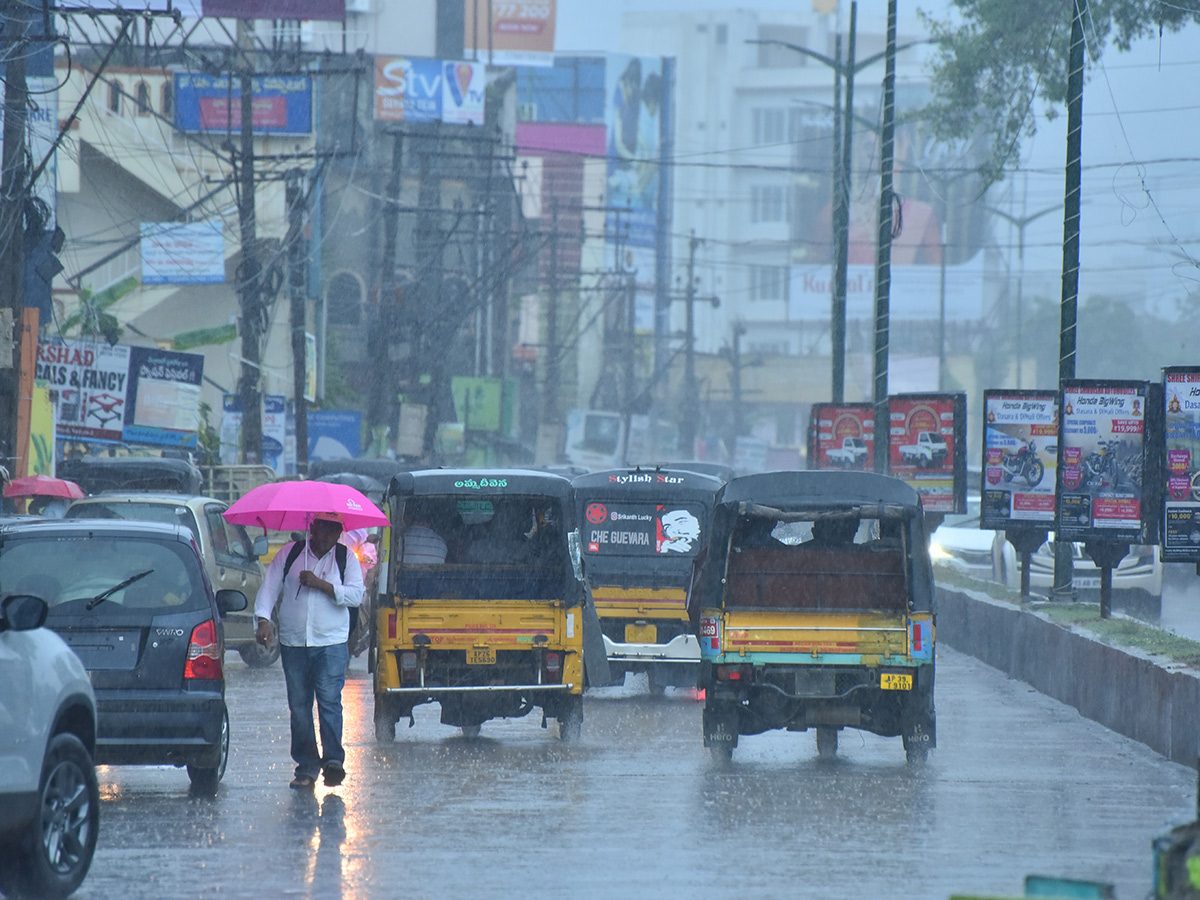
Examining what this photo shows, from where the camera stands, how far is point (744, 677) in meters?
12.4

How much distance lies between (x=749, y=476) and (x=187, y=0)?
23.8m

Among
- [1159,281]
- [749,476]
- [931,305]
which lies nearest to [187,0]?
[749,476]

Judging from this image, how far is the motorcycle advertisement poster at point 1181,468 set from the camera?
48.3ft

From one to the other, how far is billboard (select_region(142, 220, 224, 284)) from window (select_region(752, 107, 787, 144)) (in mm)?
118233

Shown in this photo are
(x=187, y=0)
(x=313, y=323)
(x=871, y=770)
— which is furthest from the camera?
(x=313, y=323)

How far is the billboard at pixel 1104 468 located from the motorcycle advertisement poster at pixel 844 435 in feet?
44.5

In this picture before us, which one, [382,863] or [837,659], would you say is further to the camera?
[837,659]

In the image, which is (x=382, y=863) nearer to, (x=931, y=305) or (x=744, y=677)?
(x=744, y=677)

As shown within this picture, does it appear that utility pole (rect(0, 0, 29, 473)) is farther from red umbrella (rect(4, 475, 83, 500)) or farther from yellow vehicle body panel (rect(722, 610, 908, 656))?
yellow vehicle body panel (rect(722, 610, 908, 656))

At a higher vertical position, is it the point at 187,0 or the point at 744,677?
the point at 187,0

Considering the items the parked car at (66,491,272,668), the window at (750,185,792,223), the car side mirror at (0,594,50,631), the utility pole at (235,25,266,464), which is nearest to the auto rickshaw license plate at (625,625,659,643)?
the parked car at (66,491,272,668)

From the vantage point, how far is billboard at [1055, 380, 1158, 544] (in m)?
→ 17.6

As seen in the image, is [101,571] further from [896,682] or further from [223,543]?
[223,543]

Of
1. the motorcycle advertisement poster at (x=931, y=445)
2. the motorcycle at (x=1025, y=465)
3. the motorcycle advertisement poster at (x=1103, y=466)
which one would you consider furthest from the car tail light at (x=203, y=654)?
the motorcycle advertisement poster at (x=931, y=445)
